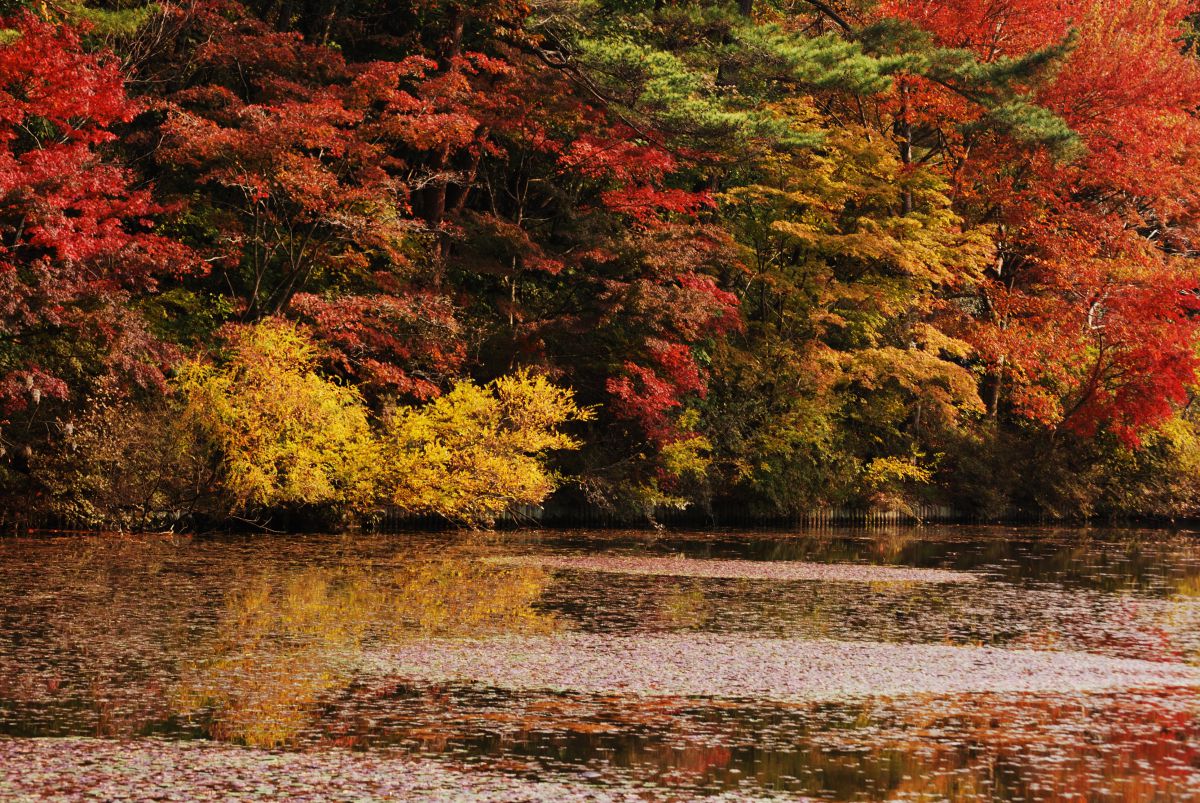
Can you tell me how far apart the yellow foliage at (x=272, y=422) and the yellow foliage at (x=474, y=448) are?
72 cm

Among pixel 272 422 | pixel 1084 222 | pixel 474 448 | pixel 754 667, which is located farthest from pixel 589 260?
pixel 754 667

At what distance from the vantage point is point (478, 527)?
23172mm

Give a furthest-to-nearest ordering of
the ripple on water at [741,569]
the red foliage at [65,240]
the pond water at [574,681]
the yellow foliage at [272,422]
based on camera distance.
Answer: the yellow foliage at [272,422], the red foliage at [65,240], the ripple on water at [741,569], the pond water at [574,681]

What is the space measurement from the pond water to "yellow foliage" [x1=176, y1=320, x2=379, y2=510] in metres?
2.51

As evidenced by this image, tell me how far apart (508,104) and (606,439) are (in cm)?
600

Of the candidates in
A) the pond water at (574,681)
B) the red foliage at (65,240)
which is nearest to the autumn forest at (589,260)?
the red foliage at (65,240)

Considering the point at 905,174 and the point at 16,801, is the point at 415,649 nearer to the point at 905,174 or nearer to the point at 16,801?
the point at 16,801

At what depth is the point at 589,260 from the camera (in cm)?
2531

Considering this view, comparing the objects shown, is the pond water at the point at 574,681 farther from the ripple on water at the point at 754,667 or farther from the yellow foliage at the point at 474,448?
the yellow foliage at the point at 474,448

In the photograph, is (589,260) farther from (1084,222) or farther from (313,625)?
(313,625)

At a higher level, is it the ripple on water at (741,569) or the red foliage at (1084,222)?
the red foliage at (1084,222)

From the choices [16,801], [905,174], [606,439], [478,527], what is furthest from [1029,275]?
[16,801]

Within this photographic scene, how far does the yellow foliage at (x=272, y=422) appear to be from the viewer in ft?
65.4

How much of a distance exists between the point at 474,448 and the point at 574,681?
1245 centimetres
